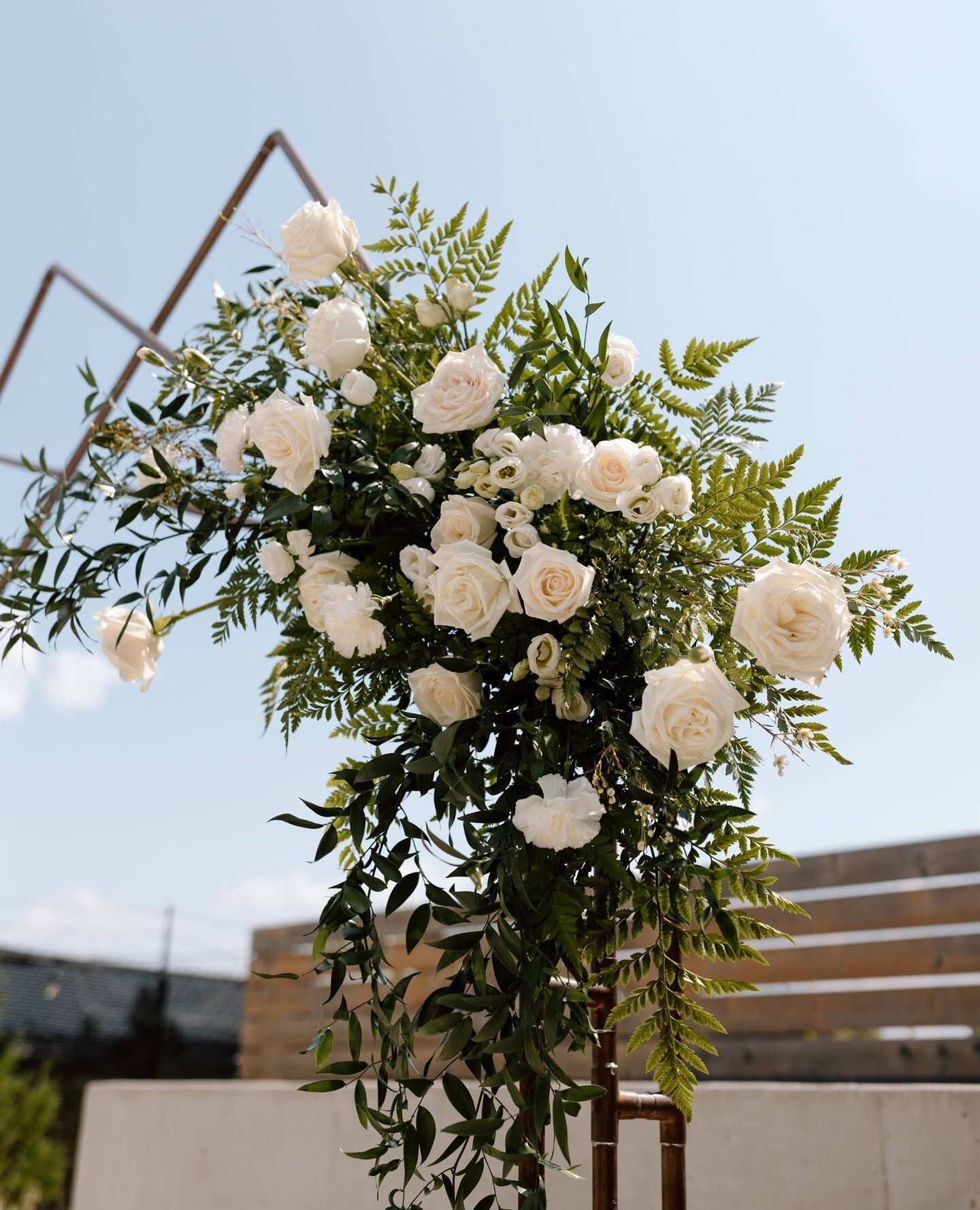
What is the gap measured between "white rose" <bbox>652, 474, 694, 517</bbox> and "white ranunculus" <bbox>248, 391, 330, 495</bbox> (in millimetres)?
276

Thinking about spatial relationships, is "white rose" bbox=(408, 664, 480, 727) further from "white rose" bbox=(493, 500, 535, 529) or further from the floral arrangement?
"white rose" bbox=(493, 500, 535, 529)

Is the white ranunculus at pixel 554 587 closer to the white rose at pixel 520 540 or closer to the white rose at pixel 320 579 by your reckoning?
the white rose at pixel 520 540

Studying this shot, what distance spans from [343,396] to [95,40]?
6.47 ft

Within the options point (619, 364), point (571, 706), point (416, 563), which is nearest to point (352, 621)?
point (416, 563)

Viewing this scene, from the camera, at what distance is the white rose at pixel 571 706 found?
2.52 feet

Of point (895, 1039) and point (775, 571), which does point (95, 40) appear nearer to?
point (775, 571)

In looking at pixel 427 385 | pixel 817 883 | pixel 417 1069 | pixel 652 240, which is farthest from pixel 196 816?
pixel 427 385

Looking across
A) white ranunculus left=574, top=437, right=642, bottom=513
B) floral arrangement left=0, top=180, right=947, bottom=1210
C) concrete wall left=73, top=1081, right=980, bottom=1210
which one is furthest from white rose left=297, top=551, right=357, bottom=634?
concrete wall left=73, top=1081, right=980, bottom=1210

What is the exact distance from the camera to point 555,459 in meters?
0.81

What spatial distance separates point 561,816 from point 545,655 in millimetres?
124

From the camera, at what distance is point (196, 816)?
136 inches

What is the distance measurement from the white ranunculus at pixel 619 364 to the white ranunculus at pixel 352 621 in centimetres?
27

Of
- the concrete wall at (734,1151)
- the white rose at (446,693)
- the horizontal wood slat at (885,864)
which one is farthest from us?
the horizontal wood slat at (885,864)

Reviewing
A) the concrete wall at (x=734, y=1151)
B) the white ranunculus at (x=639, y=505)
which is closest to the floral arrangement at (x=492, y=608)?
the white ranunculus at (x=639, y=505)
